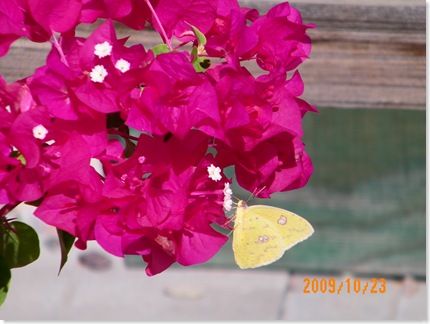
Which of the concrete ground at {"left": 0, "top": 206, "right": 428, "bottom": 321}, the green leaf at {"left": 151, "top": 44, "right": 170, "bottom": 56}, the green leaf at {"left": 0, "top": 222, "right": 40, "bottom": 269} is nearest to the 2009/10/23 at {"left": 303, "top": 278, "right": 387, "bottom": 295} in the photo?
the concrete ground at {"left": 0, "top": 206, "right": 428, "bottom": 321}

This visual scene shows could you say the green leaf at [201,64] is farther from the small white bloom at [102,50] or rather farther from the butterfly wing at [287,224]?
the butterfly wing at [287,224]

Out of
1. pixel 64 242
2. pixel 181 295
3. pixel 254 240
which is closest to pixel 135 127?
pixel 64 242

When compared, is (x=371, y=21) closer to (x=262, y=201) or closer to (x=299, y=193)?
(x=262, y=201)

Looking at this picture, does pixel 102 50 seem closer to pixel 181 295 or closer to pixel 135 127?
pixel 135 127

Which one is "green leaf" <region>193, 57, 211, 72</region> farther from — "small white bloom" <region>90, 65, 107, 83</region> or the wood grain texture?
the wood grain texture

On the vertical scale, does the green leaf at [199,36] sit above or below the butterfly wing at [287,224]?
above

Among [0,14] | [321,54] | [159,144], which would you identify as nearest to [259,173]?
[159,144]

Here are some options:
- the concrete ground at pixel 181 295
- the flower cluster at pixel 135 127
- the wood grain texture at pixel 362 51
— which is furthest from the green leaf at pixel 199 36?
the concrete ground at pixel 181 295

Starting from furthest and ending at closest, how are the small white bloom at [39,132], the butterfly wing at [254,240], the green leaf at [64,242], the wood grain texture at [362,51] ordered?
the wood grain texture at [362,51] → the butterfly wing at [254,240] → the green leaf at [64,242] → the small white bloom at [39,132]
